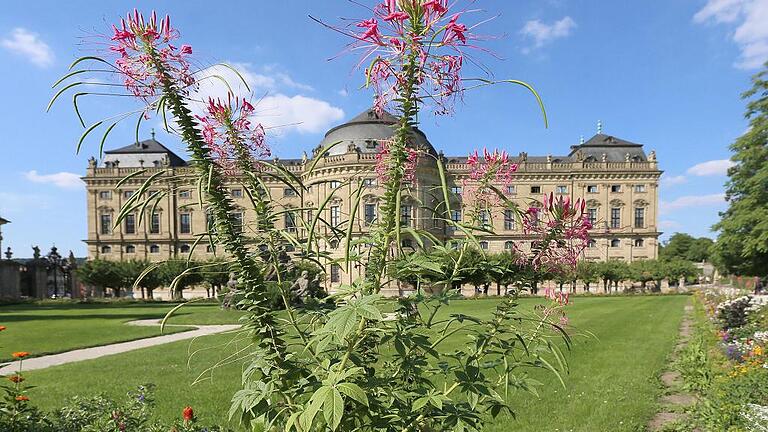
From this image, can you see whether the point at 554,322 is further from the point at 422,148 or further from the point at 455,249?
the point at 422,148

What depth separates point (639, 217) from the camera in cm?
5694

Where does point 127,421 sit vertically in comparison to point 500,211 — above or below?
below

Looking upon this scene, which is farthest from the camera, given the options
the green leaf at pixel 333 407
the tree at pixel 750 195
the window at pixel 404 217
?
the tree at pixel 750 195

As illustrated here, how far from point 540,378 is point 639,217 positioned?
57.8 m

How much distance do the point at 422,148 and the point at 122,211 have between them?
3.79 ft

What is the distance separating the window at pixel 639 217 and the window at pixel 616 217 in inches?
82.5

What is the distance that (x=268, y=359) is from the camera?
1.64 m

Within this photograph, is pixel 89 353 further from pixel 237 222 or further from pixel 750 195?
pixel 750 195

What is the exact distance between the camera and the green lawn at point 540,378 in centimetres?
602

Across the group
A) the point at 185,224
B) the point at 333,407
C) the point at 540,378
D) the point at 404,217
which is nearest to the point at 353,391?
the point at 333,407

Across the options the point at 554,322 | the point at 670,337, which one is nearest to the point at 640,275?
the point at 670,337

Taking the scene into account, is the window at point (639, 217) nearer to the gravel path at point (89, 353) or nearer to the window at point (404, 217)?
the gravel path at point (89, 353)

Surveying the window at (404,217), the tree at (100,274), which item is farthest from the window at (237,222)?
the tree at (100,274)

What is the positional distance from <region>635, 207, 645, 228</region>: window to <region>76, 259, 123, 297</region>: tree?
6222 centimetres
